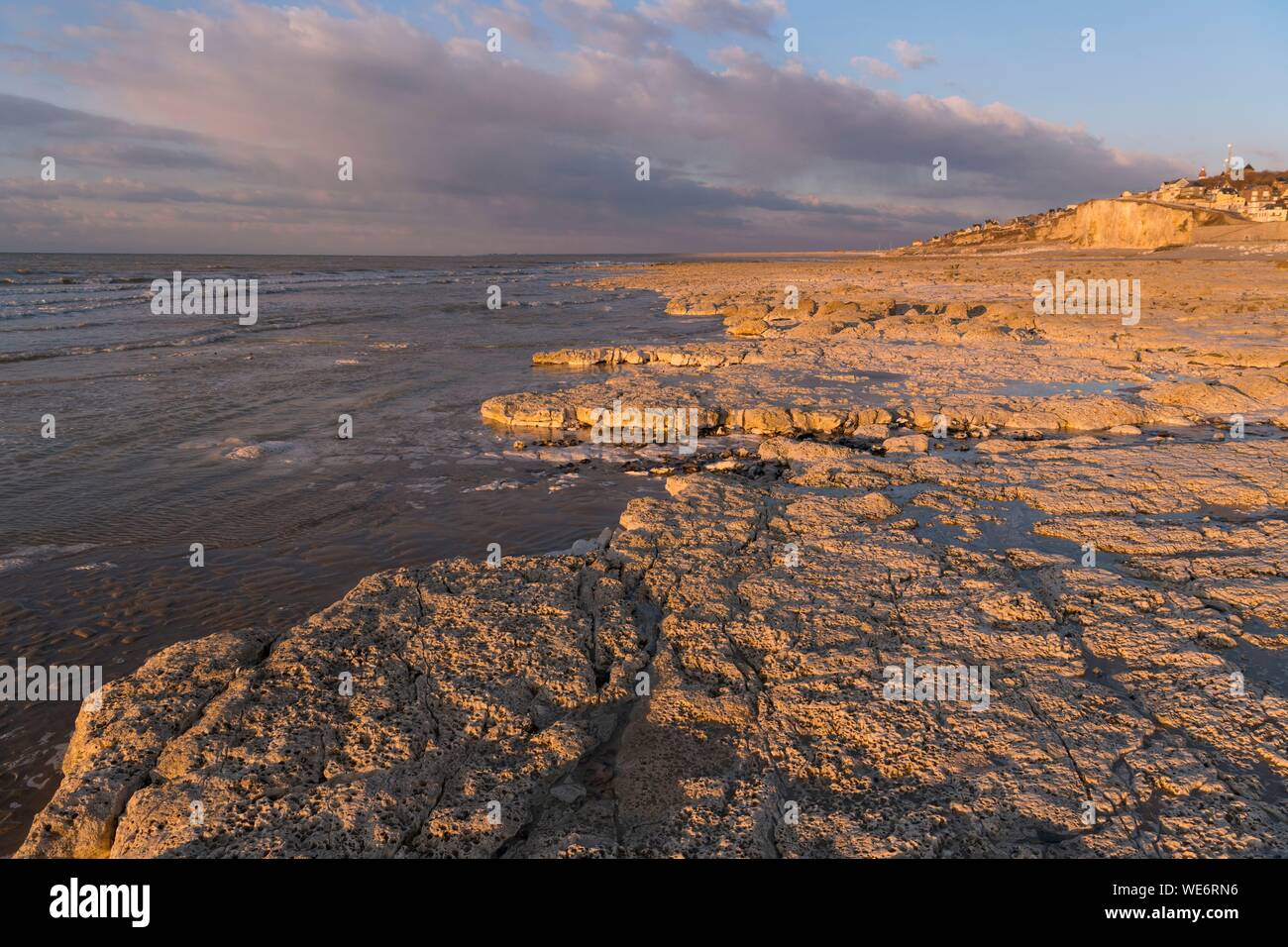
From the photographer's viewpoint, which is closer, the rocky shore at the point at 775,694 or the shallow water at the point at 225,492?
the rocky shore at the point at 775,694

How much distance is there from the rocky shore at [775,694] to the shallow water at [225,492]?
4.45ft

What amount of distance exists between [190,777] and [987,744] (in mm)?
4665

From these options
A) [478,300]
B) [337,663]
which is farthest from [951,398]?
[478,300]

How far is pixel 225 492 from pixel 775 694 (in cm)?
858

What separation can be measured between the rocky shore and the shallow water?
1356 millimetres

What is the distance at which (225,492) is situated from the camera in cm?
983

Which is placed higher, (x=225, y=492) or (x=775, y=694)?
(x=225, y=492)

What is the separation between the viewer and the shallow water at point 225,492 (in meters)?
6.44

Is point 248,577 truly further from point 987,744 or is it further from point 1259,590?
point 1259,590

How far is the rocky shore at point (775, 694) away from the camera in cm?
367

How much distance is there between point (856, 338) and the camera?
70.3ft

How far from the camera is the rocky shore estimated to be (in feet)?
12.1

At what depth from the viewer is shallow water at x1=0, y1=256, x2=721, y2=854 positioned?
6.44 metres

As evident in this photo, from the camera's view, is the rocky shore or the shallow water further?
the shallow water
